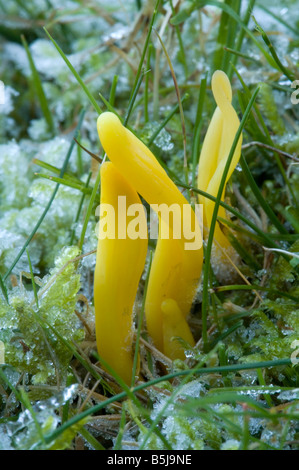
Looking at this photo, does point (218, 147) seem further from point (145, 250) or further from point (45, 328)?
point (45, 328)

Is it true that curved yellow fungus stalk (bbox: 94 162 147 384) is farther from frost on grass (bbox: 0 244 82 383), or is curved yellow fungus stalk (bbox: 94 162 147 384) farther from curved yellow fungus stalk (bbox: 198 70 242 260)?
curved yellow fungus stalk (bbox: 198 70 242 260)

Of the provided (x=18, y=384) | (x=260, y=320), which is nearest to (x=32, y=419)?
(x=18, y=384)

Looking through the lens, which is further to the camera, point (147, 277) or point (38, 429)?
point (147, 277)

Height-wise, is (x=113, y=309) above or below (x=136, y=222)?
below

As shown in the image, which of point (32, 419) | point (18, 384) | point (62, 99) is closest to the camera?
point (32, 419)

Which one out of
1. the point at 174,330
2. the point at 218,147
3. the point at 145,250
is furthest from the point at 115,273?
the point at 218,147

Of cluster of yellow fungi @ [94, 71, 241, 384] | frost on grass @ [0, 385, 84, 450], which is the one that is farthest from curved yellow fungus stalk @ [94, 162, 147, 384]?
frost on grass @ [0, 385, 84, 450]

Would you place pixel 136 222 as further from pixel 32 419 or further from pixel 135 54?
pixel 135 54
